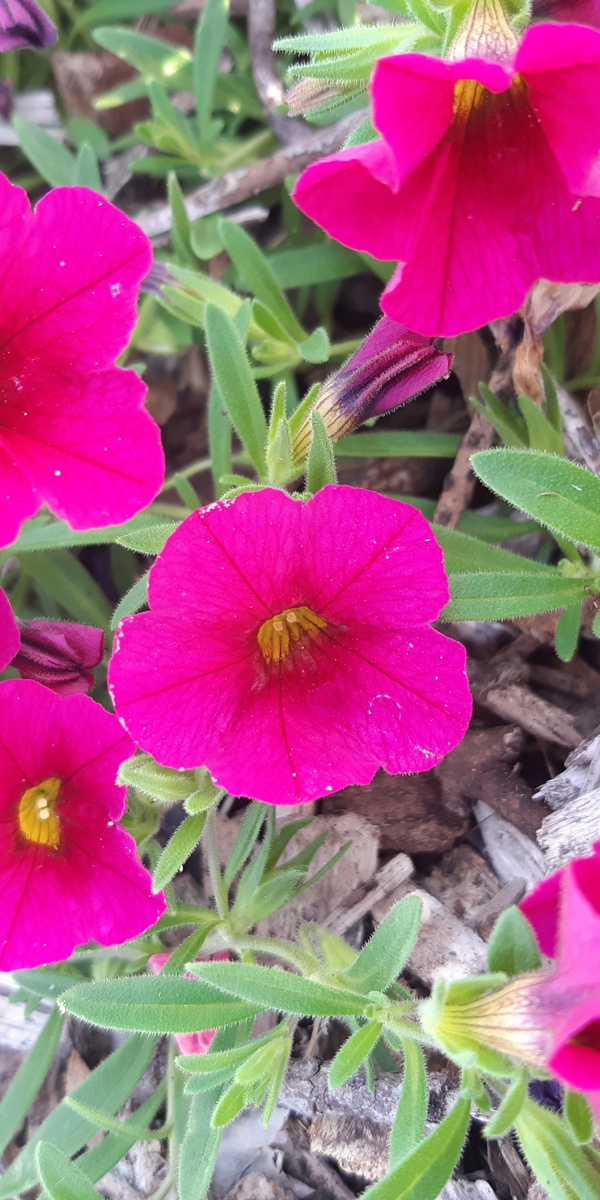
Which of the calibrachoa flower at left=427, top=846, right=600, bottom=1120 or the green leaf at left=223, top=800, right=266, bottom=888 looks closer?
the calibrachoa flower at left=427, top=846, right=600, bottom=1120

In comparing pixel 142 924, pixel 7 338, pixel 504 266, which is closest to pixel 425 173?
pixel 504 266

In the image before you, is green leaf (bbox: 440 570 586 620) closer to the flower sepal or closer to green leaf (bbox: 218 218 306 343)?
the flower sepal

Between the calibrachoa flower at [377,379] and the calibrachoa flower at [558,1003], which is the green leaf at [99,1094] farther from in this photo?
the calibrachoa flower at [377,379]

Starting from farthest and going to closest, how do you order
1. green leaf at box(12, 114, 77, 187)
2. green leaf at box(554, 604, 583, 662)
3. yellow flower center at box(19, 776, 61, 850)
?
green leaf at box(12, 114, 77, 187)
green leaf at box(554, 604, 583, 662)
yellow flower center at box(19, 776, 61, 850)

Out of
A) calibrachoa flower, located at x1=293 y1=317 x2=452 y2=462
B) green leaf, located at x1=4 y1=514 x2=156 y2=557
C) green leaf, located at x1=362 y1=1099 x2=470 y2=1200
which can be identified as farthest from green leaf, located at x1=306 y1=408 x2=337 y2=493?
green leaf, located at x1=362 y1=1099 x2=470 y2=1200

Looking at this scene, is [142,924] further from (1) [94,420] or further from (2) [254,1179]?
(1) [94,420]

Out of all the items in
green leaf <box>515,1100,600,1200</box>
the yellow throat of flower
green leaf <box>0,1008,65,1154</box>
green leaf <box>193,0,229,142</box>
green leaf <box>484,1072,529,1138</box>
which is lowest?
green leaf <box>0,1008,65,1154</box>

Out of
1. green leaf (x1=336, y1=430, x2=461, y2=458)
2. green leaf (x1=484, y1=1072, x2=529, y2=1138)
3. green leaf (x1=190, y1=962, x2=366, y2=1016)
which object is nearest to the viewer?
green leaf (x1=484, y1=1072, x2=529, y2=1138)
